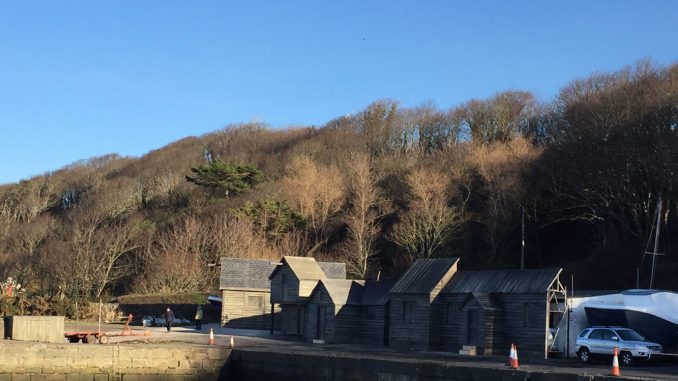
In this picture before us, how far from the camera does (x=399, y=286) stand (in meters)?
42.7

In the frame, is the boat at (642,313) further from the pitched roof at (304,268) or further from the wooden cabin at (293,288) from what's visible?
the pitched roof at (304,268)

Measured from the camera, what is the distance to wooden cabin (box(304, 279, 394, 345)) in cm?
Result: 4497

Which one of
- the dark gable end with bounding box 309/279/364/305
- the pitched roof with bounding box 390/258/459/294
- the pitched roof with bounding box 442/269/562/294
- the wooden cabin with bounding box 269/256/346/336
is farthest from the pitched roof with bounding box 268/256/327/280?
the pitched roof with bounding box 442/269/562/294

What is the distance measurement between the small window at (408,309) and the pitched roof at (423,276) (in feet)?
1.83

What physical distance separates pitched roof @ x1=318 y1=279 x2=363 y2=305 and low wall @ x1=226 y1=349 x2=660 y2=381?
10936mm

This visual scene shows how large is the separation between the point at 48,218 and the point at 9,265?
22077 millimetres

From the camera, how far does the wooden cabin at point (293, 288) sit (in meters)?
49.3

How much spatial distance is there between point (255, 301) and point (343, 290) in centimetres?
1330

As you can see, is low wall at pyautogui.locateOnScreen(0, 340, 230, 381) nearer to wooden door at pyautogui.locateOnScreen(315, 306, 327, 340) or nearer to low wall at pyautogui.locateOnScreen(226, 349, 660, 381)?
low wall at pyautogui.locateOnScreen(226, 349, 660, 381)

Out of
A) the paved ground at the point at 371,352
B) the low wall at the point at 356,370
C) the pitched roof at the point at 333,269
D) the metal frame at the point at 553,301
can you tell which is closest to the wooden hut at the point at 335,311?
the paved ground at the point at 371,352

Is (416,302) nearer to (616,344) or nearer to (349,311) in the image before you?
(349,311)

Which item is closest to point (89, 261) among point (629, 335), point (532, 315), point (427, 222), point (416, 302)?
point (427, 222)

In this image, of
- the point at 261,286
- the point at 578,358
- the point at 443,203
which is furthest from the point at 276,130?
the point at 578,358

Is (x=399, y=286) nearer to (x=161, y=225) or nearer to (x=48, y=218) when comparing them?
(x=161, y=225)
